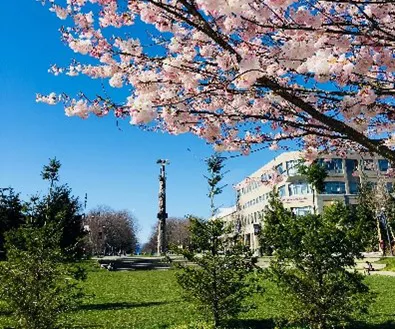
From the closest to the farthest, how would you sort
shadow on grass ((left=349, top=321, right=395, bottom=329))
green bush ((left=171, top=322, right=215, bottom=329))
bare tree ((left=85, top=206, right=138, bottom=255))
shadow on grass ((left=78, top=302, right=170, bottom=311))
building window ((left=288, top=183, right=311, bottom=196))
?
green bush ((left=171, top=322, right=215, bottom=329)) < shadow on grass ((left=349, top=321, right=395, bottom=329)) < shadow on grass ((left=78, top=302, right=170, bottom=311)) < building window ((left=288, top=183, right=311, bottom=196)) < bare tree ((left=85, top=206, right=138, bottom=255))

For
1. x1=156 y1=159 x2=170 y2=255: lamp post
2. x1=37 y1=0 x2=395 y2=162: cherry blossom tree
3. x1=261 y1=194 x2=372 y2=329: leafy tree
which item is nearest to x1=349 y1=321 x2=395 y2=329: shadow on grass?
x1=261 y1=194 x2=372 y2=329: leafy tree

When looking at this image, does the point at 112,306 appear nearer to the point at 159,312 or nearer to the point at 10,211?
the point at 159,312

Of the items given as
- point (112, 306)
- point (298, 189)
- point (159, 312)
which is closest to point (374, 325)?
point (159, 312)

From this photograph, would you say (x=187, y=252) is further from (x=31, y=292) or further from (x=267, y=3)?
(x=267, y=3)

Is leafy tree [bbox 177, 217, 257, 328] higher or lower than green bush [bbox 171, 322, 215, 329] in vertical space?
higher

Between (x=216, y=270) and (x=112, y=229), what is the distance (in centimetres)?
9919

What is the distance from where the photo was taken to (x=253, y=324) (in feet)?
35.7

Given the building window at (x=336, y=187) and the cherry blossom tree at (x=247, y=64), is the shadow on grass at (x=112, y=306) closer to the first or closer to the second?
the cherry blossom tree at (x=247, y=64)

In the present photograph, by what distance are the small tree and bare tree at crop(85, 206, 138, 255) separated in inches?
3407

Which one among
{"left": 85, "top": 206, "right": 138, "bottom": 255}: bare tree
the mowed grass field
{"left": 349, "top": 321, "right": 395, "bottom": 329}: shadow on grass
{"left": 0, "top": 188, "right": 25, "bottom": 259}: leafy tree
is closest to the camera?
{"left": 349, "top": 321, "right": 395, "bottom": 329}: shadow on grass

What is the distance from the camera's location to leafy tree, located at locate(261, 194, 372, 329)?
325 inches

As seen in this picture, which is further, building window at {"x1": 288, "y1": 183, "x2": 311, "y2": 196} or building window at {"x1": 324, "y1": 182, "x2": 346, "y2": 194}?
building window at {"x1": 324, "y1": 182, "x2": 346, "y2": 194}

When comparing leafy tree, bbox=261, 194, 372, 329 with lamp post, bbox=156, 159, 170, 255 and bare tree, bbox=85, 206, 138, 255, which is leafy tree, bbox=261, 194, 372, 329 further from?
bare tree, bbox=85, 206, 138, 255

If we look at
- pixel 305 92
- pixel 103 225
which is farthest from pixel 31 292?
pixel 103 225
